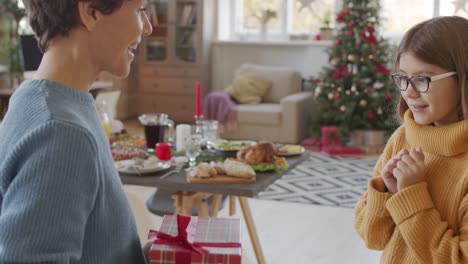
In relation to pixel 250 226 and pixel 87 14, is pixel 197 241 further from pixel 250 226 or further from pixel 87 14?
pixel 250 226

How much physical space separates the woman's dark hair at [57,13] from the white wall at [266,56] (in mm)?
6341

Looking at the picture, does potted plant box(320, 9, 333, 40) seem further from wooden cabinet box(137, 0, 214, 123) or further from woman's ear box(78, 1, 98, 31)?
woman's ear box(78, 1, 98, 31)

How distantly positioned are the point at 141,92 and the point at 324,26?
2.50m

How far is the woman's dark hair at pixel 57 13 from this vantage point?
87 cm

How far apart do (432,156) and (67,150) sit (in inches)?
33.7

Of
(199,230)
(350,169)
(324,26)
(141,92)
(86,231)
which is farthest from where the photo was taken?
(141,92)

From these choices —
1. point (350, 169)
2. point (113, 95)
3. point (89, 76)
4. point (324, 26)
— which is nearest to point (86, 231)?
point (89, 76)

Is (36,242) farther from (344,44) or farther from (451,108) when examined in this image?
(344,44)

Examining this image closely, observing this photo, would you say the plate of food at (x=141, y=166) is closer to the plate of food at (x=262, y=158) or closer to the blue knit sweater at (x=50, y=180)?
the plate of food at (x=262, y=158)

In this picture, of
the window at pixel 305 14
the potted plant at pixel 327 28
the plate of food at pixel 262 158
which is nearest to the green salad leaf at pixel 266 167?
the plate of food at pixel 262 158

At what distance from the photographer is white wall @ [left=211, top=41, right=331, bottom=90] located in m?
7.45

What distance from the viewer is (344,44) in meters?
6.56

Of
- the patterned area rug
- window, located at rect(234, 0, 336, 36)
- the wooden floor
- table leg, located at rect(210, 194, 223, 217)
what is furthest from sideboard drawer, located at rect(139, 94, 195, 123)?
table leg, located at rect(210, 194, 223, 217)

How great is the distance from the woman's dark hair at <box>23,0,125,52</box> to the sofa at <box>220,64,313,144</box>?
226 inches
